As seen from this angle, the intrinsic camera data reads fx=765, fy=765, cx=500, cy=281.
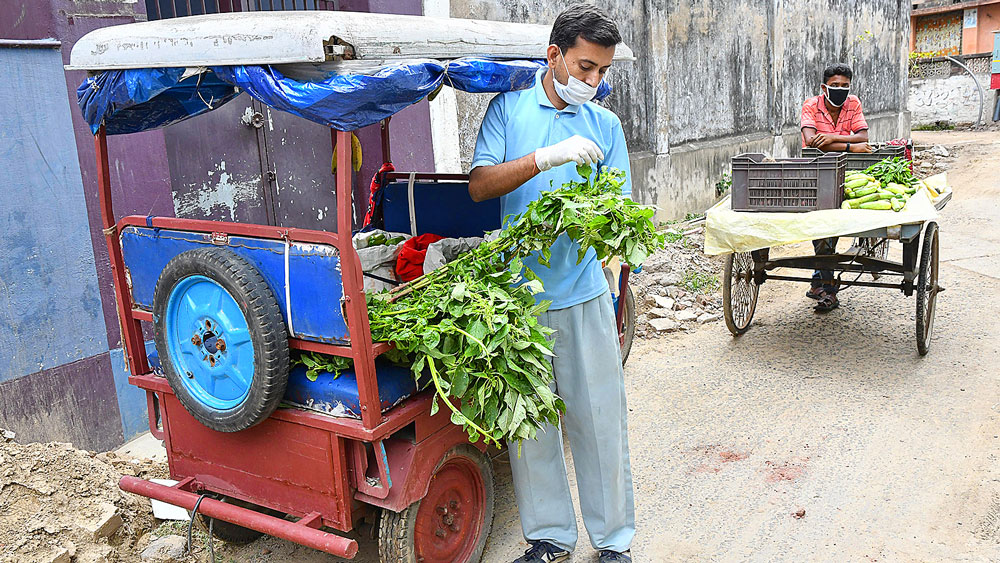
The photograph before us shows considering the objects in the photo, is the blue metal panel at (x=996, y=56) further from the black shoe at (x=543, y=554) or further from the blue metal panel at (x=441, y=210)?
the black shoe at (x=543, y=554)

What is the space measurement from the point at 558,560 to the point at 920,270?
A: 3447mm

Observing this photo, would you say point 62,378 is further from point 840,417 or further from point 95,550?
point 840,417

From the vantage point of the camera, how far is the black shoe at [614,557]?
325cm

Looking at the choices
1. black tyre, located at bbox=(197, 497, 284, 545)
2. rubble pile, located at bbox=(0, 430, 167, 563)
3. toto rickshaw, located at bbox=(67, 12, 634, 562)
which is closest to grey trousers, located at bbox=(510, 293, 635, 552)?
toto rickshaw, located at bbox=(67, 12, 634, 562)

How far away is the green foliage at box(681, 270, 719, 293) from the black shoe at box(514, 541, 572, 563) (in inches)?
175

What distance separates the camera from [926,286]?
210 inches

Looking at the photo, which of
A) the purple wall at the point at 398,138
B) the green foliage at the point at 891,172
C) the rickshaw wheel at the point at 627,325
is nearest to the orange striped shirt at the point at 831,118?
the green foliage at the point at 891,172

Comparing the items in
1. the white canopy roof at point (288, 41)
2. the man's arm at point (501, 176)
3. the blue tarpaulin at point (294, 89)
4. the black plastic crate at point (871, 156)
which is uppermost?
the white canopy roof at point (288, 41)

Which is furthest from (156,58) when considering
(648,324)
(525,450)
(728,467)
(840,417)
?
(648,324)

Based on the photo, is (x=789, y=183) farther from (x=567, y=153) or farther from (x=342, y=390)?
(x=342, y=390)

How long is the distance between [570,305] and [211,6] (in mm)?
4039

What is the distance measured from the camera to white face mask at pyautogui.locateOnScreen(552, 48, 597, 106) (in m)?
2.95

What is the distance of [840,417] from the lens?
4680 mm

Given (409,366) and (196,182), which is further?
(196,182)
